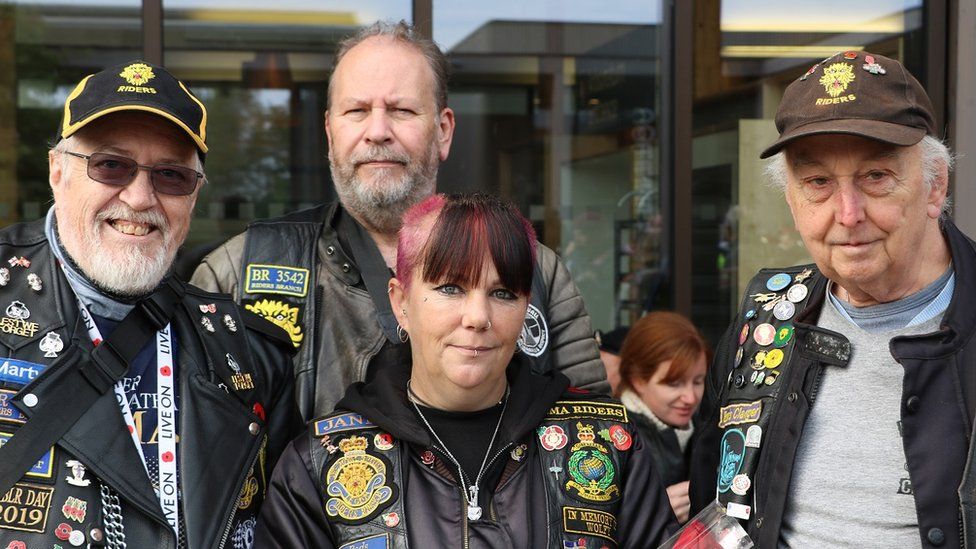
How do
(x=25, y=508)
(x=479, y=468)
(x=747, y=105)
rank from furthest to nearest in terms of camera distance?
(x=747, y=105)
(x=479, y=468)
(x=25, y=508)

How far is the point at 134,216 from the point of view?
7.40 feet

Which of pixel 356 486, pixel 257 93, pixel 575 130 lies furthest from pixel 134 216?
pixel 257 93

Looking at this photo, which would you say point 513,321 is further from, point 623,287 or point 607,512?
point 623,287

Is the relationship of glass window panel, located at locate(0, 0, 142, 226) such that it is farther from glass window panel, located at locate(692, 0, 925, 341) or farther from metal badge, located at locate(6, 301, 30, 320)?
metal badge, located at locate(6, 301, 30, 320)

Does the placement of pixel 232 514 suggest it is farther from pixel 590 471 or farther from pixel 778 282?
Result: pixel 778 282

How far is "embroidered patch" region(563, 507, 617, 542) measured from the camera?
2.19 metres

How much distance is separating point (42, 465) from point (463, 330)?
0.89m

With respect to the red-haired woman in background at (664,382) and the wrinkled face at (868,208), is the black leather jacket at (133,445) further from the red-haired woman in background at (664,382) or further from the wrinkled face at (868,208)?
the red-haired woman in background at (664,382)

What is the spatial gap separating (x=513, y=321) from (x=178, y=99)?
90cm

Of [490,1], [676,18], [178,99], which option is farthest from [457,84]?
[178,99]

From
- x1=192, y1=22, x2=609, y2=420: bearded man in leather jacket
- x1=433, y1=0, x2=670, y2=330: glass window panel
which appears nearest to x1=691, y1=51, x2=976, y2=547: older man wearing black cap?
x1=192, y1=22, x2=609, y2=420: bearded man in leather jacket

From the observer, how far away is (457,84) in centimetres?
584

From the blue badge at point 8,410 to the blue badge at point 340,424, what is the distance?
60 cm

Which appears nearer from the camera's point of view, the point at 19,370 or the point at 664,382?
the point at 19,370
